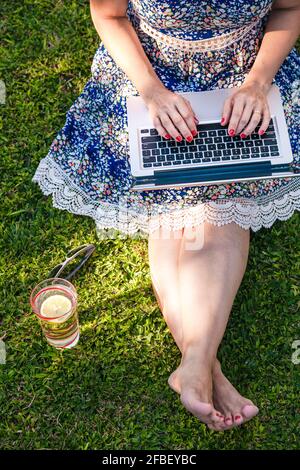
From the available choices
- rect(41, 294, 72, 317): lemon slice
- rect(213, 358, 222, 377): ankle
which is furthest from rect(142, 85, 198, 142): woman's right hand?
rect(213, 358, 222, 377): ankle

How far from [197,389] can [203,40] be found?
3.87 feet

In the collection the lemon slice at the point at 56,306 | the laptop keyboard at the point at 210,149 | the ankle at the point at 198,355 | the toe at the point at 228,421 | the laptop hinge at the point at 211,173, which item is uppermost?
the laptop keyboard at the point at 210,149

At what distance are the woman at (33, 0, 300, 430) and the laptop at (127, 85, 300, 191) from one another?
0.04 metres

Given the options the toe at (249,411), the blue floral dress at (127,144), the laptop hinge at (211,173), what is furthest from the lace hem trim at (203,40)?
the toe at (249,411)

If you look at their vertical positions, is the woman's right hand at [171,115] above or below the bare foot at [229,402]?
above

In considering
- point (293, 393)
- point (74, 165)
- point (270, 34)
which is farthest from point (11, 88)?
point (293, 393)

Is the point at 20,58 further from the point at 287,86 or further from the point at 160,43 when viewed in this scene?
the point at 287,86

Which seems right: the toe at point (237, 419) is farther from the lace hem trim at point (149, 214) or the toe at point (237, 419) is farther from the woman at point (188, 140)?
the lace hem trim at point (149, 214)

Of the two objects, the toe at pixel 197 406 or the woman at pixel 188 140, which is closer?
the toe at pixel 197 406

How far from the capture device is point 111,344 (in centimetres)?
242

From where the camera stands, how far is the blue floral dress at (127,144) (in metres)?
2.25

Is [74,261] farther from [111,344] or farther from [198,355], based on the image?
[198,355]

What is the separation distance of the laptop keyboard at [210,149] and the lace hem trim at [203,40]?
29cm

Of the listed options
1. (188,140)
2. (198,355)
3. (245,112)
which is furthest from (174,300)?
(245,112)
